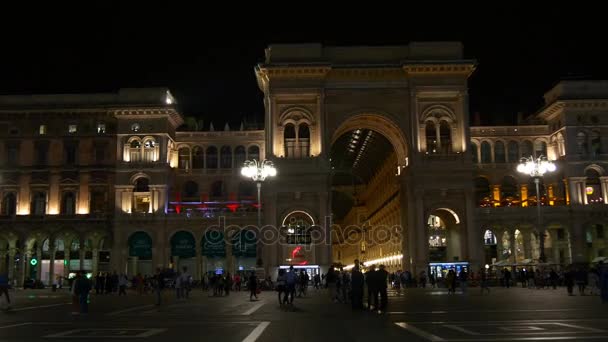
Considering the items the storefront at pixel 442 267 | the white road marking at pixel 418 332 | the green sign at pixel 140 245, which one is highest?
the green sign at pixel 140 245

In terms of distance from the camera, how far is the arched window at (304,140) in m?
64.5

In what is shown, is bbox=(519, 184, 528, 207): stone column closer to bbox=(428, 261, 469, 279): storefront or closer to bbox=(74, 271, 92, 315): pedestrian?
bbox=(428, 261, 469, 279): storefront

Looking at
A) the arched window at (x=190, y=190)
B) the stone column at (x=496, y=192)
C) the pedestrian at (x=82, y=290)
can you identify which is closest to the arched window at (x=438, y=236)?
the stone column at (x=496, y=192)

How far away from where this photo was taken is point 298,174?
2459 inches

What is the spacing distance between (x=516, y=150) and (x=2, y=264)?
54.8m

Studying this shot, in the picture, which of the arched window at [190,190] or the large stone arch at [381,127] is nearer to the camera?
the large stone arch at [381,127]

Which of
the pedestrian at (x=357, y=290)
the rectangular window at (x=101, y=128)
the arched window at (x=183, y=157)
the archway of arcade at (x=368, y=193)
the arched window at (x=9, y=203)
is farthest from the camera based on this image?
the arched window at (x=183, y=157)

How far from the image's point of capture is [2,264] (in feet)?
229

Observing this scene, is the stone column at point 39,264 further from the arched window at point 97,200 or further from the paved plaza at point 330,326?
the paved plaza at point 330,326

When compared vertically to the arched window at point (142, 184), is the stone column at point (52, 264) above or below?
below

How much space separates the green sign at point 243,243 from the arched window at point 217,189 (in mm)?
8243

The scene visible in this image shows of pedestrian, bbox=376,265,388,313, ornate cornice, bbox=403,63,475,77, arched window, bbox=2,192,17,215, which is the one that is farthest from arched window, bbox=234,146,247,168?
pedestrian, bbox=376,265,388,313

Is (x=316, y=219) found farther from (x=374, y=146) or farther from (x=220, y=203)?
(x=374, y=146)

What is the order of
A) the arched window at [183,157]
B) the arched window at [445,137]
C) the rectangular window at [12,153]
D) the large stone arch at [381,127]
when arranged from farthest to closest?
the arched window at [183,157] → the rectangular window at [12,153] → the arched window at [445,137] → the large stone arch at [381,127]
